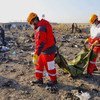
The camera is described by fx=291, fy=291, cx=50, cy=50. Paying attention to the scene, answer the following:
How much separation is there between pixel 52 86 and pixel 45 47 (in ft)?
3.73

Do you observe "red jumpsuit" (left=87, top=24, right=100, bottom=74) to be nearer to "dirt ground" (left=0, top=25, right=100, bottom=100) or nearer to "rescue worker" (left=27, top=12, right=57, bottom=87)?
"dirt ground" (left=0, top=25, right=100, bottom=100)

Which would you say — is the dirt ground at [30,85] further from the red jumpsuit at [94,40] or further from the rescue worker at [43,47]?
the rescue worker at [43,47]

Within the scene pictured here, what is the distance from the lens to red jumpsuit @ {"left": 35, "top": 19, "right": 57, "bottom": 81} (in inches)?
292

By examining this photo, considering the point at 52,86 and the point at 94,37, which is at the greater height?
the point at 94,37

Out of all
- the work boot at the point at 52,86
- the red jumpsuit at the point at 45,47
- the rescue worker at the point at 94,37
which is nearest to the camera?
the red jumpsuit at the point at 45,47

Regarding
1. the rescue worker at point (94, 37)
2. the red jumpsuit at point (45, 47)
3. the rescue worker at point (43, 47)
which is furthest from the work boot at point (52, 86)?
the rescue worker at point (94, 37)

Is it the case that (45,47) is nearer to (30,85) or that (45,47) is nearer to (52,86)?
(52,86)

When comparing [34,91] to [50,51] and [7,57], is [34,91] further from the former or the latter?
[7,57]

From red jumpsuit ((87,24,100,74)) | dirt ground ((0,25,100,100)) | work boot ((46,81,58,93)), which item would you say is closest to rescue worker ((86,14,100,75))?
red jumpsuit ((87,24,100,74))

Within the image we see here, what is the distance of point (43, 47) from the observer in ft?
24.7

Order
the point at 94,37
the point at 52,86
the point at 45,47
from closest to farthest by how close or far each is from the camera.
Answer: the point at 45,47, the point at 52,86, the point at 94,37

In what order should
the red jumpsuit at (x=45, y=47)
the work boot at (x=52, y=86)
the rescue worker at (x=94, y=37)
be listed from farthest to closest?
the rescue worker at (x=94, y=37) → the work boot at (x=52, y=86) → the red jumpsuit at (x=45, y=47)

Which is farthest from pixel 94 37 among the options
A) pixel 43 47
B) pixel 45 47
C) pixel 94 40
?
pixel 43 47

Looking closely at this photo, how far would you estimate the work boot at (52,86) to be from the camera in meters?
7.78
